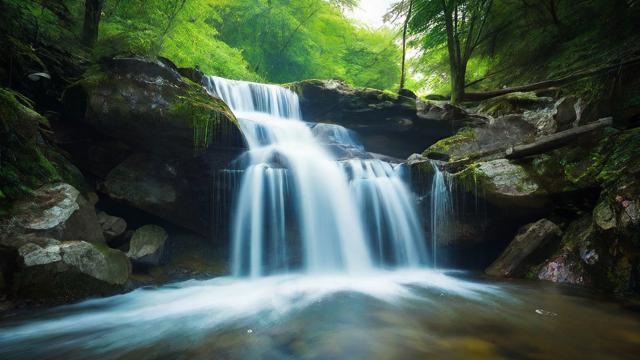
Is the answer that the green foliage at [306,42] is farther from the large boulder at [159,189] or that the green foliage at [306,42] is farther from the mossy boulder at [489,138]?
the large boulder at [159,189]

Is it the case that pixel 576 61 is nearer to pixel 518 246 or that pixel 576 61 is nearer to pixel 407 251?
pixel 518 246

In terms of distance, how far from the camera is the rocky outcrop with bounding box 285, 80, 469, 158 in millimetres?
10455

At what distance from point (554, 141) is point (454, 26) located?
6613 millimetres

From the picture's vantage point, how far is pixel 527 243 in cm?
611

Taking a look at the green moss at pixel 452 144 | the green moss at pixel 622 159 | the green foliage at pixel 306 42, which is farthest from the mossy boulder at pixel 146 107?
the green foliage at pixel 306 42

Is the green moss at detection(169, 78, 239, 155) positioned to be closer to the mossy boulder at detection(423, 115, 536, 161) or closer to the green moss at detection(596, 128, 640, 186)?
the mossy boulder at detection(423, 115, 536, 161)

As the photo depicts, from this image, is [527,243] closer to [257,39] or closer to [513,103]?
[513,103]

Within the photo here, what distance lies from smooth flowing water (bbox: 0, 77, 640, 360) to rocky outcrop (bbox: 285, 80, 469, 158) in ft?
5.55

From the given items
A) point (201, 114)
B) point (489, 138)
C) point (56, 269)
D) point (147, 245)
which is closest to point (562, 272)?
point (489, 138)

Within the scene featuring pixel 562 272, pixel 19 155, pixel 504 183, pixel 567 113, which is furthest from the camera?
pixel 567 113

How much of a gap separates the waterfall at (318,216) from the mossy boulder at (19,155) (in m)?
3.31

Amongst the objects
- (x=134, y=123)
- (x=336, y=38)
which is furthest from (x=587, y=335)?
(x=336, y=38)

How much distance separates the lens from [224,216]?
24.0 feet

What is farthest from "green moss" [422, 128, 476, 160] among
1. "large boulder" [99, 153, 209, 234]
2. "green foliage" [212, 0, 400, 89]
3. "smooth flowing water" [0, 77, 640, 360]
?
"green foliage" [212, 0, 400, 89]
